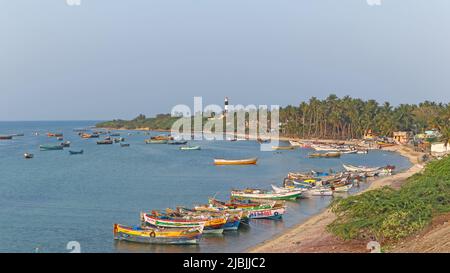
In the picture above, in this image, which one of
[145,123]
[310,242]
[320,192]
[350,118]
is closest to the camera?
[310,242]

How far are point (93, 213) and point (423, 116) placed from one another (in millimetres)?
68834

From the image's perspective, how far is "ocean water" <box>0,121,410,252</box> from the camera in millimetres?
23750

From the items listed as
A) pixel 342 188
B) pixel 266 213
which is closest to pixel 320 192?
pixel 342 188

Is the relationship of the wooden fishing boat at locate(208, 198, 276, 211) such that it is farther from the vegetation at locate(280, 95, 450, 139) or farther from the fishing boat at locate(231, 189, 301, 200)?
the vegetation at locate(280, 95, 450, 139)

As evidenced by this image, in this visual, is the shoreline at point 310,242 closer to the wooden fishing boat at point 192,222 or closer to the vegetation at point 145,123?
the wooden fishing boat at point 192,222

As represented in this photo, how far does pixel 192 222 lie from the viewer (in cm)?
2348

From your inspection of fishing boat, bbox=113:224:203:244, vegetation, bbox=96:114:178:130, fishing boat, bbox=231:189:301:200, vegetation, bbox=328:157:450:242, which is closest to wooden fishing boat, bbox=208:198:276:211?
fishing boat, bbox=231:189:301:200

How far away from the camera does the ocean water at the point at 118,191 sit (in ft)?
77.9

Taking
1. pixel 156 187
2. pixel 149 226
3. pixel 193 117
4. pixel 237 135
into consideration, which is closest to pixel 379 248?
pixel 149 226

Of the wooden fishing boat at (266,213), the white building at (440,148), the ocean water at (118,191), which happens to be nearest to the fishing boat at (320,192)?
the ocean water at (118,191)

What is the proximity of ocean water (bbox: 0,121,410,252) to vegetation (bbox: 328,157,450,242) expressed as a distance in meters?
4.95

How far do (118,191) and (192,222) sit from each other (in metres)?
17.2

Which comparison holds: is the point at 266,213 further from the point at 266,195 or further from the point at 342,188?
the point at 342,188

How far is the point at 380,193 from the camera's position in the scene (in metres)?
20.5
